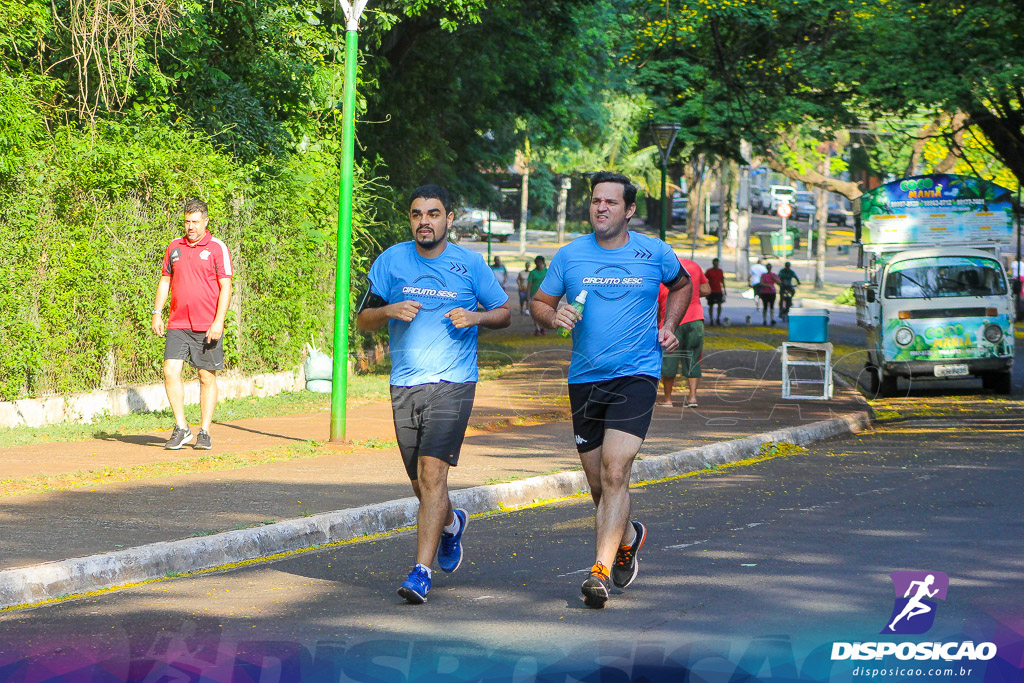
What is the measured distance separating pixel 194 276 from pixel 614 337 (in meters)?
5.24

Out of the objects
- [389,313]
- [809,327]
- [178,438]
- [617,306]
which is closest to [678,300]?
[617,306]

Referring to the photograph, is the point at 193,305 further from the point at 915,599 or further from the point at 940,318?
the point at 940,318

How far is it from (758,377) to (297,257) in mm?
7473

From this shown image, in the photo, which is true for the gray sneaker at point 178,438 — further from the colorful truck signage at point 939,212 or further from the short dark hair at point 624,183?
the colorful truck signage at point 939,212

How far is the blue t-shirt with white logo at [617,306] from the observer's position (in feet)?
20.1

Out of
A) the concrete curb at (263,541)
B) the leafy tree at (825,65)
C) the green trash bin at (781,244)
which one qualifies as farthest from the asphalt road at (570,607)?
the green trash bin at (781,244)

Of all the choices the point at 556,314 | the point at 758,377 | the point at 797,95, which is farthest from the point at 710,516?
the point at 797,95

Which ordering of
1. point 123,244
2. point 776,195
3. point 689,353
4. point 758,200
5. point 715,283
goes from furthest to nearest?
point 758,200
point 776,195
point 715,283
point 689,353
point 123,244

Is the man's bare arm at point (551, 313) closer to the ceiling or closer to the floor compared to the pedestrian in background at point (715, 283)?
closer to the ceiling

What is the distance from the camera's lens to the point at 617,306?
6141 millimetres

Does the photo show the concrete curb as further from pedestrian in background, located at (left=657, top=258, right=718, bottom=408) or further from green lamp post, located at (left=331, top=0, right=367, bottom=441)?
pedestrian in background, located at (left=657, top=258, right=718, bottom=408)

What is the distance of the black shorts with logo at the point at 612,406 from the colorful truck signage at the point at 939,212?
624 inches

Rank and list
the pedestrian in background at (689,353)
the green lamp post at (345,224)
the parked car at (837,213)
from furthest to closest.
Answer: the parked car at (837,213) < the pedestrian in background at (689,353) < the green lamp post at (345,224)

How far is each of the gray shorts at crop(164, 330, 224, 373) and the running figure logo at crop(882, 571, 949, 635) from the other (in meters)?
6.10
